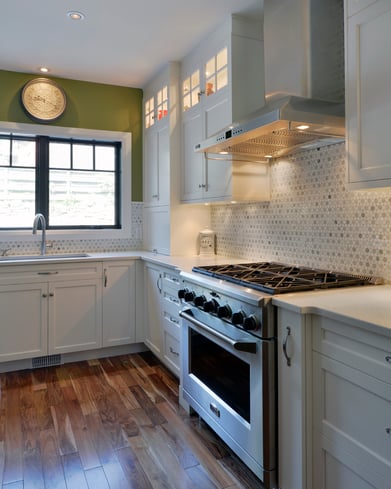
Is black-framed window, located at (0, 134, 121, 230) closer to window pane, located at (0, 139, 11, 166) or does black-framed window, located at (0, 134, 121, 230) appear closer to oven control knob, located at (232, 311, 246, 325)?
window pane, located at (0, 139, 11, 166)

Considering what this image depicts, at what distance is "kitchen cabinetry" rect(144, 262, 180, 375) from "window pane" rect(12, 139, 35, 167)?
158 centimetres

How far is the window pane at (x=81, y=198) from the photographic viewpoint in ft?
12.9

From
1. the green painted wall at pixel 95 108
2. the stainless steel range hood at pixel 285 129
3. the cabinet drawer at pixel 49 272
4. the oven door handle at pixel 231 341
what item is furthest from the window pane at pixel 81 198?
the oven door handle at pixel 231 341

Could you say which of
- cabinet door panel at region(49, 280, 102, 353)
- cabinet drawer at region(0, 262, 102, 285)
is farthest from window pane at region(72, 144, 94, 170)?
cabinet door panel at region(49, 280, 102, 353)

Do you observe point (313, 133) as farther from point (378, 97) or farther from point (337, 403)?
point (337, 403)

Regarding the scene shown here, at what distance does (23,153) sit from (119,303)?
1753 mm

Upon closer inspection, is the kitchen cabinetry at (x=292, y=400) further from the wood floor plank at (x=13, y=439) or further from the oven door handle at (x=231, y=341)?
the wood floor plank at (x=13, y=439)

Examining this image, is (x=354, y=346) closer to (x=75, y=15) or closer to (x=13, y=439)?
(x=13, y=439)

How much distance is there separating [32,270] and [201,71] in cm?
210

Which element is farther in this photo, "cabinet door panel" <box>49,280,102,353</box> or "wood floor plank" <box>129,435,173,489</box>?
"cabinet door panel" <box>49,280,102,353</box>

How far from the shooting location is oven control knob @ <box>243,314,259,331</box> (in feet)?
5.68

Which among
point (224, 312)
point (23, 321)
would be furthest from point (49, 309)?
point (224, 312)

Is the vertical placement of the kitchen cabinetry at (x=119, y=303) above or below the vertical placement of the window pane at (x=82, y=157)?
below

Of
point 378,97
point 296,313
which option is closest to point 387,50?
point 378,97
